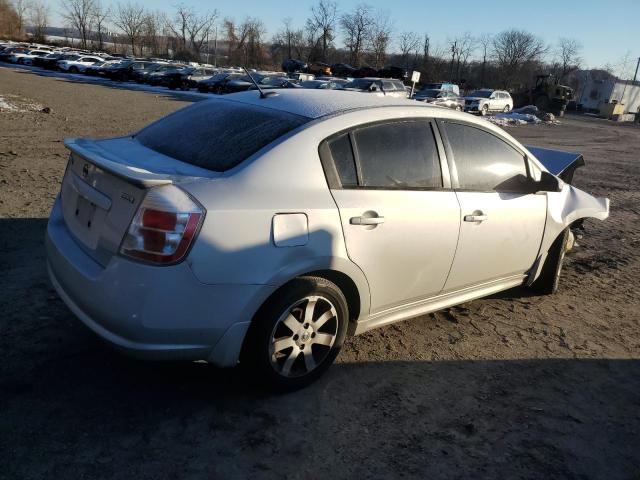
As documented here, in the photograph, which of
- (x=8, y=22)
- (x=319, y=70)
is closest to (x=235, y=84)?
(x=319, y=70)

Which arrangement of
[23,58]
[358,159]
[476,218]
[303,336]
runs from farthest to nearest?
[23,58], [476,218], [358,159], [303,336]

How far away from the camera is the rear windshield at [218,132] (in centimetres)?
301

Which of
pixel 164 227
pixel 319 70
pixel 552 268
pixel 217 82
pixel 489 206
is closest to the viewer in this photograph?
pixel 164 227

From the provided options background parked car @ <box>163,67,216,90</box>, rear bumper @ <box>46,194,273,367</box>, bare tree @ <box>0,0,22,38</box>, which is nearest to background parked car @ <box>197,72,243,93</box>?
background parked car @ <box>163,67,216,90</box>

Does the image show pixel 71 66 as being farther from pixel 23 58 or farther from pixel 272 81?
pixel 272 81

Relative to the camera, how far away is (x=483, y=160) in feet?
12.6

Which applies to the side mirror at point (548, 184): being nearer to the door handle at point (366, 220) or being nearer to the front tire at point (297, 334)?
the door handle at point (366, 220)

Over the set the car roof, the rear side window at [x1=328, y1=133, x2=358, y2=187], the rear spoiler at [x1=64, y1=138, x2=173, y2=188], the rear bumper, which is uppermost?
the car roof

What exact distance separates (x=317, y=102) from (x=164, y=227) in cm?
144

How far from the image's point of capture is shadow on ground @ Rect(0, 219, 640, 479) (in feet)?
8.23

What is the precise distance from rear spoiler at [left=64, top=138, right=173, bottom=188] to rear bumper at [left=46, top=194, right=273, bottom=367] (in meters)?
0.39

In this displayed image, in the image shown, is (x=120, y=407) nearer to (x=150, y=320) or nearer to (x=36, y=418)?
(x=36, y=418)

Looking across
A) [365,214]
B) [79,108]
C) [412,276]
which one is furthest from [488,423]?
[79,108]

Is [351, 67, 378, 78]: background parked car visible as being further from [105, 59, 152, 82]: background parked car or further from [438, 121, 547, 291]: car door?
[438, 121, 547, 291]: car door
